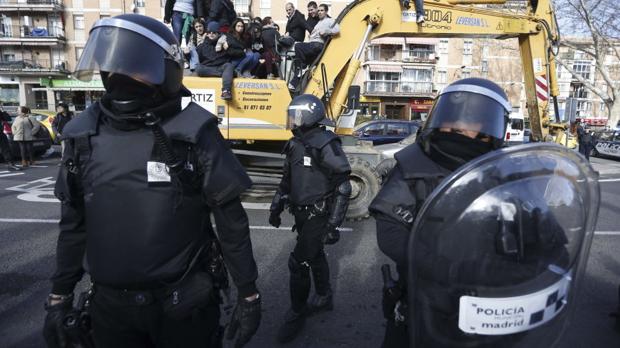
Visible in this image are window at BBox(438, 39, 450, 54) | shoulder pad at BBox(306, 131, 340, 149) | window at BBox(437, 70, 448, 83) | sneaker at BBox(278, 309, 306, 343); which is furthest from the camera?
window at BBox(437, 70, 448, 83)

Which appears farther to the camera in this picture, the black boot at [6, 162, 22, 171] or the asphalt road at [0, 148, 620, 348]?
the black boot at [6, 162, 22, 171]

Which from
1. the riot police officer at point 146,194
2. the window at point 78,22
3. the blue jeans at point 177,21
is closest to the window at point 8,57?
the window at point 78,22

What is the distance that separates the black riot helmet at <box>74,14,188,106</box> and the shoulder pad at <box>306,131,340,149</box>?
1666 mm

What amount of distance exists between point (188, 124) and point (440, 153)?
1075 mm

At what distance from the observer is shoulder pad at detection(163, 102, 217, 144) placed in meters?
1.56

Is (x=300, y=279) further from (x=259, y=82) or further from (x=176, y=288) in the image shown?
(x=259, y=82)

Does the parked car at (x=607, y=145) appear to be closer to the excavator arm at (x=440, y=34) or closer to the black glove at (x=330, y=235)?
the excavator arm at (x=440, y=34)

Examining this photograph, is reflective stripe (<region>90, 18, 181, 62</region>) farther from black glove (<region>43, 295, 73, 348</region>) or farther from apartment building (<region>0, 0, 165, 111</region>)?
apartment building (<region>0, 0, 165, 111</region>)

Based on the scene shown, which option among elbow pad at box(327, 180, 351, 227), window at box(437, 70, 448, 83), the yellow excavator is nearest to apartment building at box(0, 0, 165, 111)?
window at box(437, 70, 448, 83)

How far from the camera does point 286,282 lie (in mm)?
3891

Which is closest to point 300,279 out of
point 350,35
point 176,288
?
point 176,288

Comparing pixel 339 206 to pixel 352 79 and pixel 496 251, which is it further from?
pixel 352 79

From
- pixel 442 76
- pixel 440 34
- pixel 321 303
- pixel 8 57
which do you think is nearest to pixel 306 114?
pixel 321 303

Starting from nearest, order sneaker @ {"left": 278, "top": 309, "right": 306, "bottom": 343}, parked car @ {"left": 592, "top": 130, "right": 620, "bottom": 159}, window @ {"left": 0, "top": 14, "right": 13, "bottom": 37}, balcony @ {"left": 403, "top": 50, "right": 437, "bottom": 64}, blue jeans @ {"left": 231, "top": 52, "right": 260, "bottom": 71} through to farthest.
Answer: sneaker @ {"left": 278, "top": 309, "right": 306, "bottom": 343} → blue jeans @ {"left": 231, "top": 52, "right": 260, "bottom": 71} → parked car @ {"left": 592, "top": 130, "right": 620, "bottom": 159} → window @ {"left": 0, "top": 14, "right": 13, "bottom": 37} → balcony @ {"left": 403, "top": 50, "right": 437, "bottom": 64}
